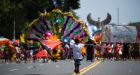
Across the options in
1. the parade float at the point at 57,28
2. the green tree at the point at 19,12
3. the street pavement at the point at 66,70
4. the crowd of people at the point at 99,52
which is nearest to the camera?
the parade float at the point at 57,28

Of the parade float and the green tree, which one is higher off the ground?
the green tree

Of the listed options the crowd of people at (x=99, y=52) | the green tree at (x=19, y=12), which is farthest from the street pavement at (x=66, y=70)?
the green tree at (x=19, y=12)

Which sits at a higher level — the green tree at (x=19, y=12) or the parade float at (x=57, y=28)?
the green tree at (x=19, y=12)

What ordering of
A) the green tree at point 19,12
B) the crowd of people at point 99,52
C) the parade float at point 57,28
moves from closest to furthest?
the parade float at point 57,28 < the crowd of people at point 99,52 < the green tree at point 19,12

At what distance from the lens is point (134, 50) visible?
54.5 meters

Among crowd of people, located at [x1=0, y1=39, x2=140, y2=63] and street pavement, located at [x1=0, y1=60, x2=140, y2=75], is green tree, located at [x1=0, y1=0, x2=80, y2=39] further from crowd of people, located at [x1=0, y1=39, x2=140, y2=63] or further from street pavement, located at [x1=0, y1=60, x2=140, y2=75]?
street pavement, located at [x1=0, y1=60, x2=140, y2=75]

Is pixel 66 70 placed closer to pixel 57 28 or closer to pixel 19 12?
pixel 57 28

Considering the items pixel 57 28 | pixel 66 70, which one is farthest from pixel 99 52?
pixel 57 28

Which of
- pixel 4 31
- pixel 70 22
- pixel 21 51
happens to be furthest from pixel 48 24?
pixel 4 31

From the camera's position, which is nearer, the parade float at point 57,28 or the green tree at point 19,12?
the parade float at point 57,28

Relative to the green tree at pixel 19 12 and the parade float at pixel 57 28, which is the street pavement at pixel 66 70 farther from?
the green tree at pixel 19 12

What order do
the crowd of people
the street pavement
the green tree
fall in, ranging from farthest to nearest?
the green tree → the crowd of people → the street pavement

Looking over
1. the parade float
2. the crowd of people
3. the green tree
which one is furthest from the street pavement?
the green tree

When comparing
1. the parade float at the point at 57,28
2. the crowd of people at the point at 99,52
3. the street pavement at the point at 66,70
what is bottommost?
the street pavement at the point at 66,70
